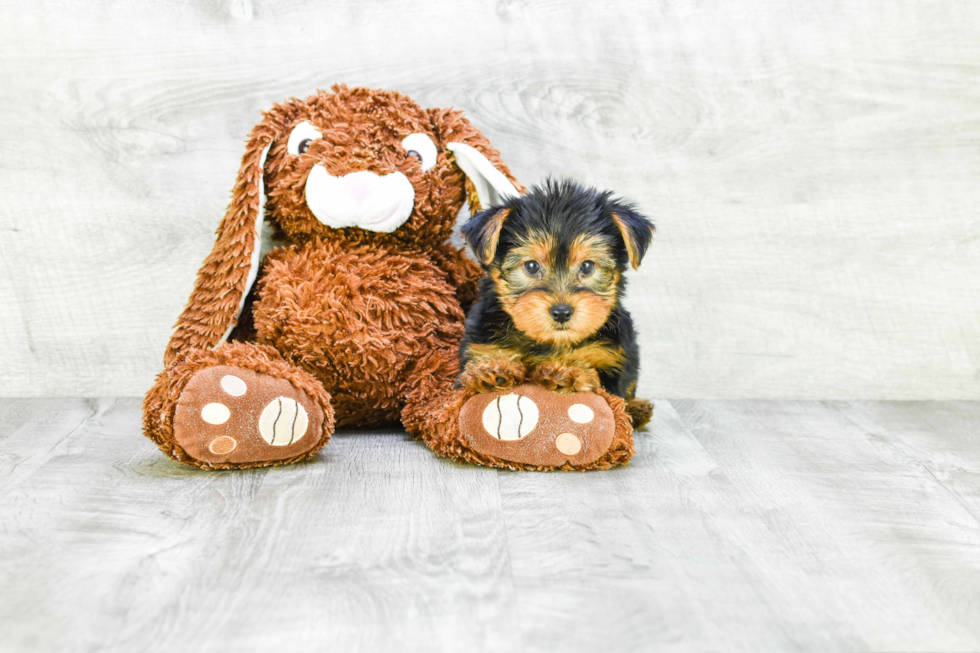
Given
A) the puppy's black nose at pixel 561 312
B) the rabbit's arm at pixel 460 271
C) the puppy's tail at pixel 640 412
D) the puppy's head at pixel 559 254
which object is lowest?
the puppy's tail at pixel 640 412

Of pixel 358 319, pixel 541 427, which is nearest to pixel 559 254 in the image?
pixel 541 427

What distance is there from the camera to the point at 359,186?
228cm

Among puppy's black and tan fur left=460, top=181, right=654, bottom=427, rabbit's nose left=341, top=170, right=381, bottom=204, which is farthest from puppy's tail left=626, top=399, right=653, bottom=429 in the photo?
rabbit's nose left=341, top=170, right=381, bottom=204

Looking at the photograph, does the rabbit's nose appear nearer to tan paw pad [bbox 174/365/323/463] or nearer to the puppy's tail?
tan paw pad [bbox 174/365/323/463]

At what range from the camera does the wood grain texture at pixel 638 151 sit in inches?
113

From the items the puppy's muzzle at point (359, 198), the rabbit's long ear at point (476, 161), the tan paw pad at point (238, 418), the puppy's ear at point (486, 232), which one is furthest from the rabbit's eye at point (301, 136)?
the tan paw pad at point (238, 418)

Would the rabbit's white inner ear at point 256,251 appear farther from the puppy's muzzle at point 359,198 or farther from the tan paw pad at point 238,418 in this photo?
the tan paw pad at point 238,418

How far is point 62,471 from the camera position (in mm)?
2072

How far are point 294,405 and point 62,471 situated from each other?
62 centimetres

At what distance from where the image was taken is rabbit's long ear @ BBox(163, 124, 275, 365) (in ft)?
7.69

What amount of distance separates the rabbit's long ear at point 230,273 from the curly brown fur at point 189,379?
5.9 inches

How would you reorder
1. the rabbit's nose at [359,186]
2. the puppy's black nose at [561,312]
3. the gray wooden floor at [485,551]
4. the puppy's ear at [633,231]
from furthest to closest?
the rabbit's nose at [359,186] → the puppy's ear at [633,231] → the puppy's black nose at [561,312] → the gray wooden floor at [485,551]

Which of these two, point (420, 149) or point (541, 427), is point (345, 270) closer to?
point (420, 149)

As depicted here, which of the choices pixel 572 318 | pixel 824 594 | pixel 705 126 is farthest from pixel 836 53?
pixel 824 594
